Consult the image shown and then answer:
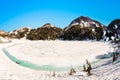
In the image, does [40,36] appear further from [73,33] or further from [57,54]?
[57,54]

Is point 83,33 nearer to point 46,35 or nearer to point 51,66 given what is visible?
point 46,35

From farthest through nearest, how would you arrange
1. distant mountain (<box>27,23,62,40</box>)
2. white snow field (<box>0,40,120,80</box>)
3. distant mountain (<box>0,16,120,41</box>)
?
distant mountain (<box>27,23,62,40</box>) → distant mountain (<box>0,16,120,41</box>) → white snow field (<box>0,40,120,80</box>)

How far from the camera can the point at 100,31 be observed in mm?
57625

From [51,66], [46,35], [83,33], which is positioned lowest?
[51,66]

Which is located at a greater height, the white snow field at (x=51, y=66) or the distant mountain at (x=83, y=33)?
the distant mountain at (x=83, y=33)

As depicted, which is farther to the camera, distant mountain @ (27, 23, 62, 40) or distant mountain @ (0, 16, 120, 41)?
distant mountain @ (27, 23, 62, 40)

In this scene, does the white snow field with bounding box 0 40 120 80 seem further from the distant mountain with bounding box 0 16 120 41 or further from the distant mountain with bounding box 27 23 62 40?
the distant mountain with bounding box 27 23 62 40

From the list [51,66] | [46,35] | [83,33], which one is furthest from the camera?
[46,35]

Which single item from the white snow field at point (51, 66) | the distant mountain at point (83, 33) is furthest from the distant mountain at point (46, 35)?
the white snow field at point (51, 66)

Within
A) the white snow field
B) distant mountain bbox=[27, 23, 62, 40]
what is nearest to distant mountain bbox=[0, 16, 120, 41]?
distant mountain bbox=[27, 23, 62, 40]

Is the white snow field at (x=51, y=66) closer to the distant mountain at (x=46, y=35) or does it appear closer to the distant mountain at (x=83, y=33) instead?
the distant mountain at (x=83, y=33)

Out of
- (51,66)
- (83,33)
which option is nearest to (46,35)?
(83,33)

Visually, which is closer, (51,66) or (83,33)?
(51,66)

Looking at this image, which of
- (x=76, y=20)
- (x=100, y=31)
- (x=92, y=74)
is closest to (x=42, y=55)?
(x=92, y=74)
